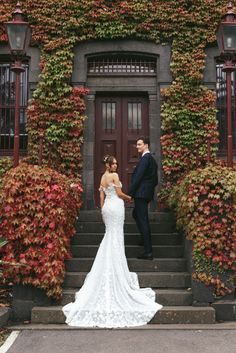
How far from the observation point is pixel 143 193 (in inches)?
283

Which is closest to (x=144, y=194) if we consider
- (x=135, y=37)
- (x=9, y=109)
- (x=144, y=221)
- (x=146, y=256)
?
(x=144, y=221)

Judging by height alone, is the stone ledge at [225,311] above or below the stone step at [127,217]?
below

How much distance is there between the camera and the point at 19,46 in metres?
7.50

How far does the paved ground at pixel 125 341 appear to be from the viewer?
5043 millimetres

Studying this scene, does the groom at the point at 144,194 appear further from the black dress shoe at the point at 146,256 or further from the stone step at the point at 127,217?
the stone step at the point at 127,217

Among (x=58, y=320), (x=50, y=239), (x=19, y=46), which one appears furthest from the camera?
(x=19, y=46)

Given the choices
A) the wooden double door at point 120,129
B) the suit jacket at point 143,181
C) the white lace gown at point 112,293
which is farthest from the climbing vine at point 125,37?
the white lace gown at point 112,293

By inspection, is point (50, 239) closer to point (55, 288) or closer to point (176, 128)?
point (55, 288)

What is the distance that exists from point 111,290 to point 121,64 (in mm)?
5987

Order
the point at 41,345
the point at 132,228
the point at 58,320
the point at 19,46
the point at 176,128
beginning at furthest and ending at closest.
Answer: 1. the point at 176,128
2. the point at 132,228
3. the point at 19,46
4. the point at 58,320
5. the point at 41,345

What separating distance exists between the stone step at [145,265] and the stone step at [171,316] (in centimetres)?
104

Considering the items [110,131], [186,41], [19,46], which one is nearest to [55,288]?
[19,46]

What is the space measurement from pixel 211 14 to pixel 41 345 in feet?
26.8

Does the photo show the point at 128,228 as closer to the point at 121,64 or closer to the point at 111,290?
the point at 111,290
